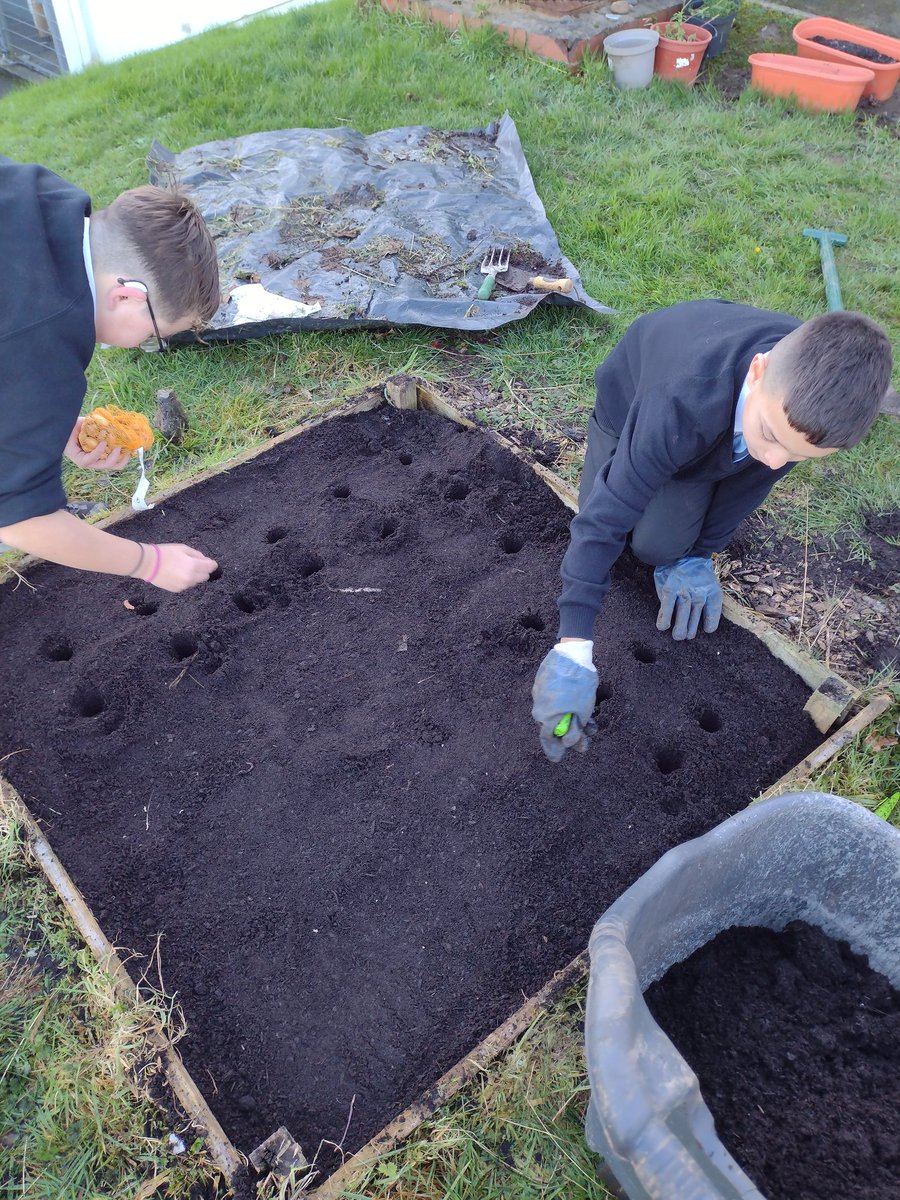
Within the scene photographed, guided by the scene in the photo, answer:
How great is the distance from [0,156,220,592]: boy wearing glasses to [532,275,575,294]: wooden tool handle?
1.93 metres

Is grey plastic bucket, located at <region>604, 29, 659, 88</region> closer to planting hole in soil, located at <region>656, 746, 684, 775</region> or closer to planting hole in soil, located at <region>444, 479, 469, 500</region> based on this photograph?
planting hole in soil, located at <region>444, 479, 469, 500</region>

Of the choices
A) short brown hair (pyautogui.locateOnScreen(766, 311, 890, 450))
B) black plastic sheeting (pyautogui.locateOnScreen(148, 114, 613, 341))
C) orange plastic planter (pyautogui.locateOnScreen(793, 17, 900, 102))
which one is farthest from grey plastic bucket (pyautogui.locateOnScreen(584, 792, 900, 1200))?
orange plastic planter (pyautogui.locateOnScreen(793, 17, 900, 102))

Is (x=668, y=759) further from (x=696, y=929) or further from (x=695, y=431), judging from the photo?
(x=695, y=431)

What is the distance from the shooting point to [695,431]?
1855 millimetres

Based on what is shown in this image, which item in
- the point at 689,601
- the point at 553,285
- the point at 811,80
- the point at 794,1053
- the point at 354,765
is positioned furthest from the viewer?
the point at 811,80

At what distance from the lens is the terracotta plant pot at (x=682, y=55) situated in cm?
515

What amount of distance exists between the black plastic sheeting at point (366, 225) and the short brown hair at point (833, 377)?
195cm

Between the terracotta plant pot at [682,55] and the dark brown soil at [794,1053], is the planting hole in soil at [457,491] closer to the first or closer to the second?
the dark brown soil at [794,1053]

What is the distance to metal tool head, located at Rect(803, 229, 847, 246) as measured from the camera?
4.00 metres

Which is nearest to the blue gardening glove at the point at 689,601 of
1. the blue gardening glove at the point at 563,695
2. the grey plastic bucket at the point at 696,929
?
the blue gardening glove at the point at 563,695

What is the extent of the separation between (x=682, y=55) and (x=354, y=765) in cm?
→ 539

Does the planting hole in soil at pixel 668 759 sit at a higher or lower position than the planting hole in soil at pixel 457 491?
lower

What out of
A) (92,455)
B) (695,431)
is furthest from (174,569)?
(695,431)

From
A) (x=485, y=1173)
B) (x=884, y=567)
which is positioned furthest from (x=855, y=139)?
(x=485, y=1173)
